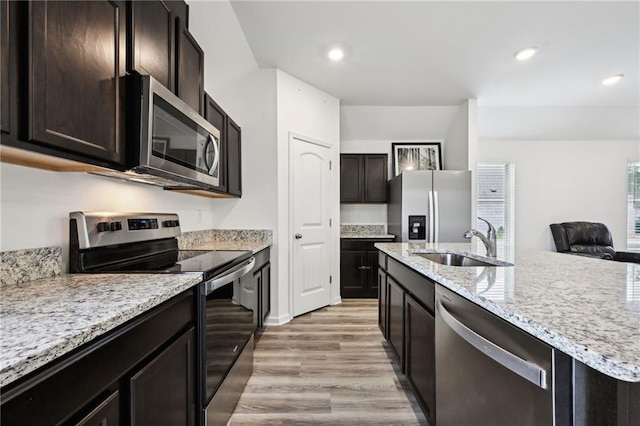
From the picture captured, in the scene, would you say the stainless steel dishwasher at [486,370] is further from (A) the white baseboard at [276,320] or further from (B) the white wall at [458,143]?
(B) the white wall at [458,143]

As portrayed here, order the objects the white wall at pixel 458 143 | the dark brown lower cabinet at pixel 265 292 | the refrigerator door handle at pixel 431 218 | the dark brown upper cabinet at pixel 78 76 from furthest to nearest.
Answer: the white wall at pixel 458 143, the refrigerator door handle at pixel 431 218, the dark brown lower cabinet at pixel 265 292, the dark brown upper cabinet at pixel 78 76

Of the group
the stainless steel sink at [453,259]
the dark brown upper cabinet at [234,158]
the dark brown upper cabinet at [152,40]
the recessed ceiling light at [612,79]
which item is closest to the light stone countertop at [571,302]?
the stainless steel sink at [453,259]

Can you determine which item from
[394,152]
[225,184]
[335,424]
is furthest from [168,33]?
[394,152]

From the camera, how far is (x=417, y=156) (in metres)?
4.72

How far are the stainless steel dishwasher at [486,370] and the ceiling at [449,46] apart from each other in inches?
87.8

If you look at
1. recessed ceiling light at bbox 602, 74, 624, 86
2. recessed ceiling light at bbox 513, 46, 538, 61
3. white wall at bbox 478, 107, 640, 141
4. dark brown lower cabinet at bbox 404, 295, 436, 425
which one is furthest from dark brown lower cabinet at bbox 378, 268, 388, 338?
recessed ceiling light at bbox 602, 74, 624, 86

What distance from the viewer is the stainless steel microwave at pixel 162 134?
3.84 feet

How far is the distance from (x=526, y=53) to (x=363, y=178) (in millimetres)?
2434

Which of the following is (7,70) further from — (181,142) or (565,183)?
(565,183)

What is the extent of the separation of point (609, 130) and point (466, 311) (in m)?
6.15

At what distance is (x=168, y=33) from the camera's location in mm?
1470

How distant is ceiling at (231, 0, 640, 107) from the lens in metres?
2.27

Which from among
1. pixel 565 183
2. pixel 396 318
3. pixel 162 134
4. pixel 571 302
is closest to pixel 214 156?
pixel 162 134

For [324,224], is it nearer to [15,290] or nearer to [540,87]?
[15,290]
